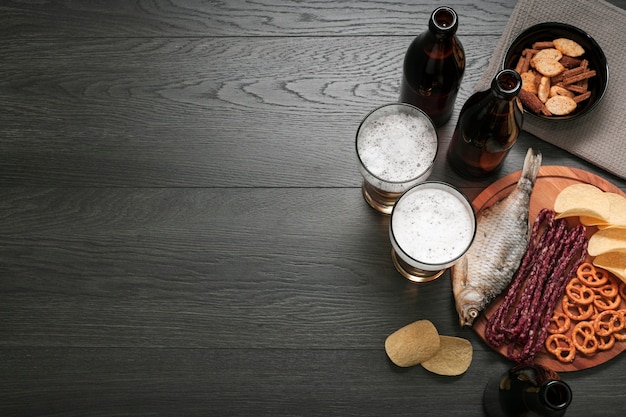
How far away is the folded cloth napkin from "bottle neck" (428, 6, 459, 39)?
25 centimetres

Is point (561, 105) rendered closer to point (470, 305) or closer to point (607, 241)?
point (607, 241)

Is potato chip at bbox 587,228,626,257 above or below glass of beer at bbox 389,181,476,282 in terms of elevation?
below

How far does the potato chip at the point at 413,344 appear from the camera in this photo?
47.8 inches

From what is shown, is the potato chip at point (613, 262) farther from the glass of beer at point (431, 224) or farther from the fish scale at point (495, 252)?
the glass of beer at point (431, 224)

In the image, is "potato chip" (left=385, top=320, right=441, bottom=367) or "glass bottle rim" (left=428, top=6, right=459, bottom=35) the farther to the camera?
"potato chip" (left=385, top=320, right=441, bottom=367)

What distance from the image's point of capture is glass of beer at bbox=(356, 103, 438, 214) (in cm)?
116

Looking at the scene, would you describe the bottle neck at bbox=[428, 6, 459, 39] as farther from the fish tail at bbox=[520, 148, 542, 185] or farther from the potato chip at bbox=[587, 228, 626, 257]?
the potato chip at bbox=[587, 228, 626, 257]

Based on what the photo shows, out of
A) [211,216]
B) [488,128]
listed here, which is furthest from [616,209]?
[211,216]

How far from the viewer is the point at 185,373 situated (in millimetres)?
1259

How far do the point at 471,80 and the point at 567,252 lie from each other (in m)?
0.39

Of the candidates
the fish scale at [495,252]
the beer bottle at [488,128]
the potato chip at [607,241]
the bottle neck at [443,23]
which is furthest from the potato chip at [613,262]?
the bottle neck at [443,23]

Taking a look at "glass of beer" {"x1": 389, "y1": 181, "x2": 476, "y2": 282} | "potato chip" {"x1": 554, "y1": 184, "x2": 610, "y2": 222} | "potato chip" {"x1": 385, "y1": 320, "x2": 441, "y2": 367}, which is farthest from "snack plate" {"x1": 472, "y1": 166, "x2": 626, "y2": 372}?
"potato chip" {"x1": 385, "y1": 320, "x2": 441, "y2": 367}

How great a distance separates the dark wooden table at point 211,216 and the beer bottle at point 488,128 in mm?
53

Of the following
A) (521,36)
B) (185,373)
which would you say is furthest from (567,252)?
(185,373)
